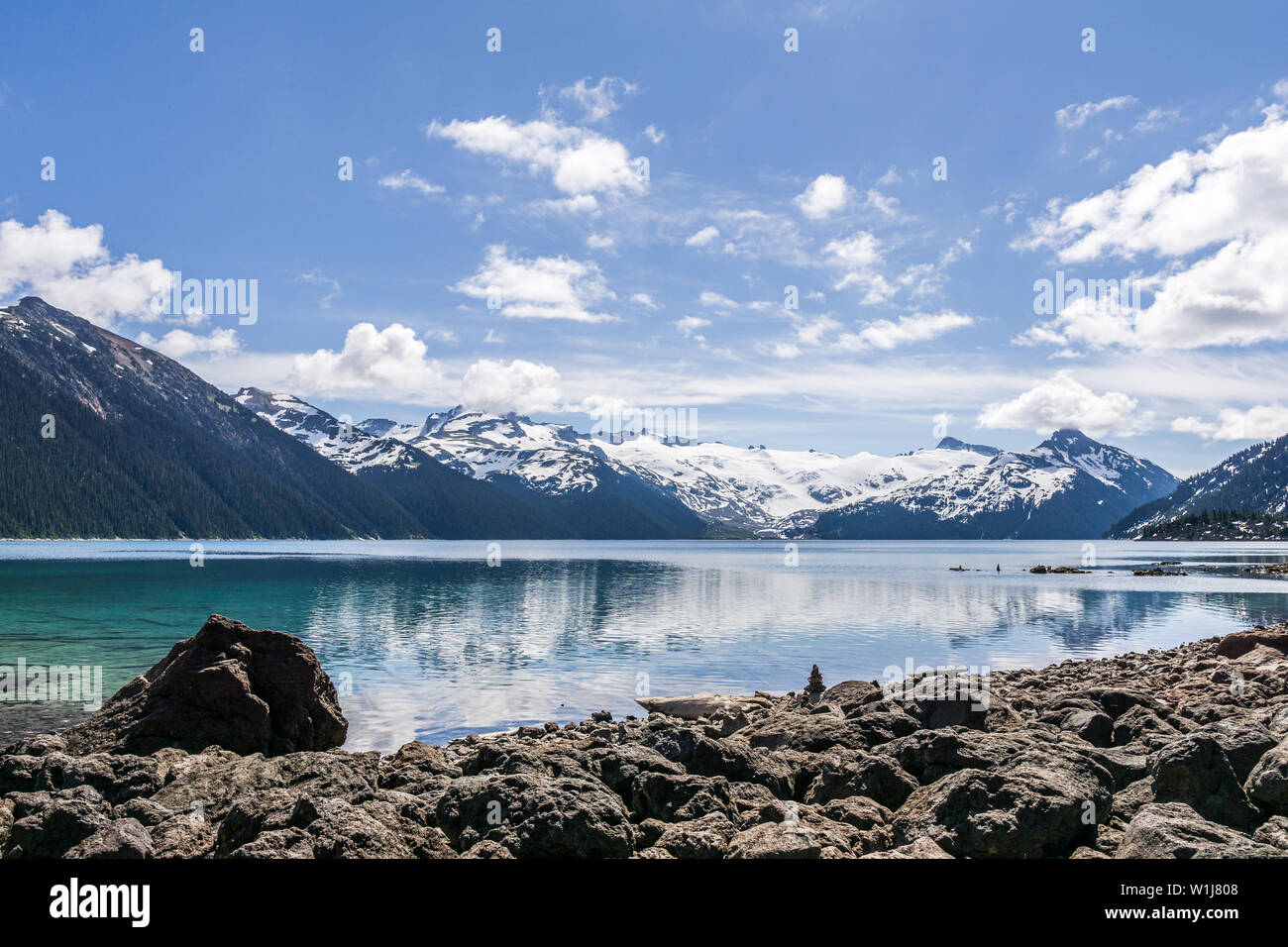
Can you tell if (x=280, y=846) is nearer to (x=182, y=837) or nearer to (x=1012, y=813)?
(x=182, y=837)

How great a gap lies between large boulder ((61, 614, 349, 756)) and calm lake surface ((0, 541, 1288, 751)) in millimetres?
4364

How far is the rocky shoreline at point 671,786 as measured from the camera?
11.3 metres

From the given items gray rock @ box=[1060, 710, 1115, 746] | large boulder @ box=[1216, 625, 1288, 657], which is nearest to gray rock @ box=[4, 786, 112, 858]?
gray rock @ box=[1060, 710, 1115, 746]

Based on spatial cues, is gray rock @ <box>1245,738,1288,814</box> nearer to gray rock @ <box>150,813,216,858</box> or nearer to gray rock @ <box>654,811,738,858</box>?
gray rock @ <box>654,811,738,858</box>

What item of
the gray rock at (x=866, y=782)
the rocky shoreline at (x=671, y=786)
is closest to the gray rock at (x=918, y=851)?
the rocky shoreline at (x=671, y=786)

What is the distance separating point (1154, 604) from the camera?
86125 mm

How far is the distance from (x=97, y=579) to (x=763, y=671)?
9225cm

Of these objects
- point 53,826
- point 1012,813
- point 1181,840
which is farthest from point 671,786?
point 53,826

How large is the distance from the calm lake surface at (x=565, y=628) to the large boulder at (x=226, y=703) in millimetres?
4364

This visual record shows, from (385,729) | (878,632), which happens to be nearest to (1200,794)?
(385,729)

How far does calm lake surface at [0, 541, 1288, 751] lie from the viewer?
35562mm

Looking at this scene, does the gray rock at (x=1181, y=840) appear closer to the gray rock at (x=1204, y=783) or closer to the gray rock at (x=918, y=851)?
the gray rock at (x=1204, y=783)
